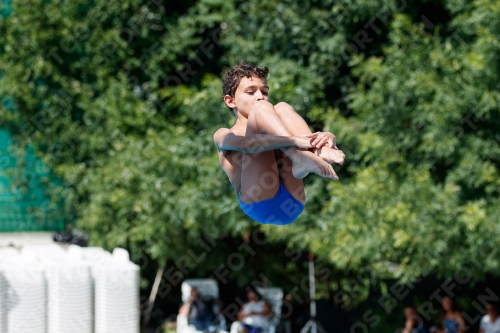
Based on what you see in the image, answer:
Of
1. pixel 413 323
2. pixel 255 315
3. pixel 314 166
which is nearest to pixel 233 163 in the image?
pixel 314 166

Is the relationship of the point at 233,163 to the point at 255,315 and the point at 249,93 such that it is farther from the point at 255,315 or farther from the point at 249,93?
the point at 255,315

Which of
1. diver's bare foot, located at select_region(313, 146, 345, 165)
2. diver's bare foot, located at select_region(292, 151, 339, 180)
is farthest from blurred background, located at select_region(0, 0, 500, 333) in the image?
diver's bare foot, located at select_region(313, 146, 345, 165)

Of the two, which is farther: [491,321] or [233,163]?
[491,321]

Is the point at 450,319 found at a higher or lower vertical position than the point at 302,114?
lower

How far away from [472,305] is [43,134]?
257 inches

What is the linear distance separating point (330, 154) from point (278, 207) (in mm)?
816

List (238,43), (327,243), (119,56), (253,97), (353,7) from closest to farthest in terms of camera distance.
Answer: (253,97) < (327,243) < (353,7) < (238,43) < (119,56)

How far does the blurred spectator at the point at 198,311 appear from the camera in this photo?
1032 cm

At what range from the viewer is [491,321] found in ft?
29.9

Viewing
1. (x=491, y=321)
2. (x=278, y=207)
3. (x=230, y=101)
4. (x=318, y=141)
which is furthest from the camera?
(x=491, y=321)

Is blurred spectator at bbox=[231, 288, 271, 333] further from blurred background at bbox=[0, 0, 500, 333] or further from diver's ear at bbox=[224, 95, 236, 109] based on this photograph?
diver's ear at bbox=[224, 95, 236, 109]

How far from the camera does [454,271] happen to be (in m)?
8.85

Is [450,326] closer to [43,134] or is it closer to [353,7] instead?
[353,7]

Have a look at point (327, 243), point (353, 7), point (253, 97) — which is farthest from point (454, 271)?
point (253, 97)
